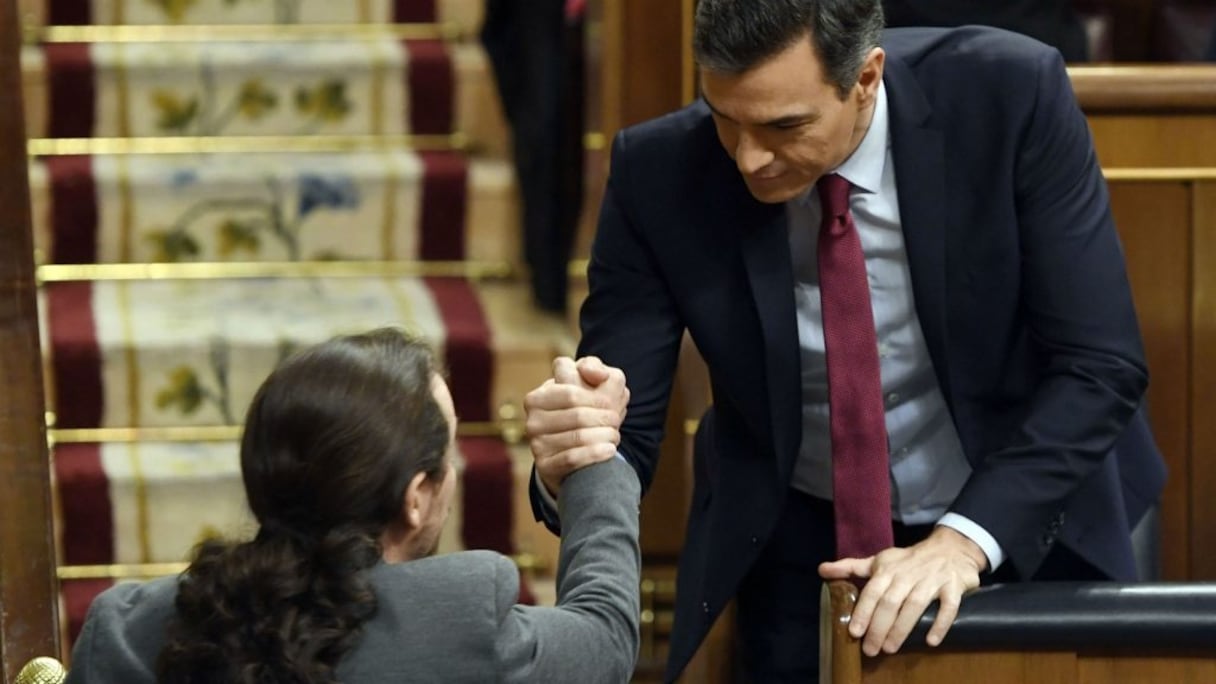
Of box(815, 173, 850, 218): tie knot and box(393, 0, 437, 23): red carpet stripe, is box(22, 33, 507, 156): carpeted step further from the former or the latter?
box(815, 173, 850, 218): tie knot

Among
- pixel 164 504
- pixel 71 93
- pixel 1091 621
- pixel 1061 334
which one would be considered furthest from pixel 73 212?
pixel 1091 621

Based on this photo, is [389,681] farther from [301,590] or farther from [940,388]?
[940,388]

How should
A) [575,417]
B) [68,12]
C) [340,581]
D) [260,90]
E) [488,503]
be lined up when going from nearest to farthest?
1. [340,581]
2. [575,417]
3. [488,503]
4. [260,90]
5. [68,12]

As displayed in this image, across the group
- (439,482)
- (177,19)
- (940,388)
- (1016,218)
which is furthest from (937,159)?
(177,19)

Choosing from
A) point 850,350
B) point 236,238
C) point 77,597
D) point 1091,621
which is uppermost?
Answer: point 850,350

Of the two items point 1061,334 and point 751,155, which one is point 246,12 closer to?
point 751,155

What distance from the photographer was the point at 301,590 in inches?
56.9

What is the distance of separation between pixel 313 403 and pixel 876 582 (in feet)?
1.88

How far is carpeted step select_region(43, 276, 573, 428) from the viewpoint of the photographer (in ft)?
11.8

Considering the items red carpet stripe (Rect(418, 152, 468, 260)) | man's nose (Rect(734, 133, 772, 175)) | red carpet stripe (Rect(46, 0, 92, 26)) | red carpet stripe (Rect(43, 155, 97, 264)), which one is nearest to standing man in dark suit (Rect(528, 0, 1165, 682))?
man's nose (Rect(734, 133, 772, 175))

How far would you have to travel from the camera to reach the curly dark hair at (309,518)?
1.43m

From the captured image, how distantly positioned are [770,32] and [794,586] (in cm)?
69

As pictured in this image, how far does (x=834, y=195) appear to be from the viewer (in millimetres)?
2055

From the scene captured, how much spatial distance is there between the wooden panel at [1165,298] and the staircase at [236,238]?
1257 mm
